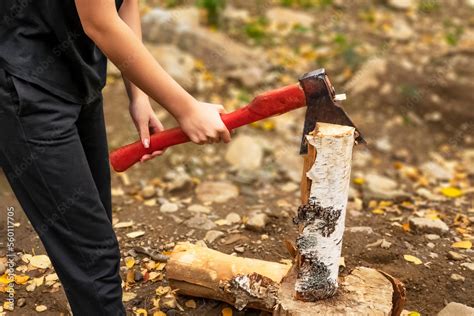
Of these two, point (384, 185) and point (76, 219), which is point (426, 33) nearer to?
point (384, 185)

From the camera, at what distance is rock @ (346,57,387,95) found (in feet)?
18.9

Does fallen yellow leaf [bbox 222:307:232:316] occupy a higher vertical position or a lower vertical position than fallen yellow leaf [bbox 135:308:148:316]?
higher

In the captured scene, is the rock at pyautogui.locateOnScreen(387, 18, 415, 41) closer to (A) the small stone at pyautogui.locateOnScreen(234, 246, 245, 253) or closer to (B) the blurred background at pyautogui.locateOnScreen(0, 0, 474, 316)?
(B) the blurred background at pyautogui.locateOnScreen(0, 0, 474, 316)

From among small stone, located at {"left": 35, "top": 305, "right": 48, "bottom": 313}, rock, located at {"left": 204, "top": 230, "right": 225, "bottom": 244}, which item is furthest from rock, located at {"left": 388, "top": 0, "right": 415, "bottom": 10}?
small stone, located at {"left": 35, "top": 305, "right": 48, "bottom": 313}

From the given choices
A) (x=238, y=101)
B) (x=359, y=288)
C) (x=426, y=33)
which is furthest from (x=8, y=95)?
(x=426, y=33)

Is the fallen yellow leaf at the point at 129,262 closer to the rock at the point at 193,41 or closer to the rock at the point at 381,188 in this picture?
the rock at the point at 381,188

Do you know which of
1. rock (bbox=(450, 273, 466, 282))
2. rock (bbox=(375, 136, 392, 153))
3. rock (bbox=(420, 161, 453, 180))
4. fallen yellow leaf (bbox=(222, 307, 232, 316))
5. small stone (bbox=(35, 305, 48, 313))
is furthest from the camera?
rock (bbox=(375, 136, 392, 153))

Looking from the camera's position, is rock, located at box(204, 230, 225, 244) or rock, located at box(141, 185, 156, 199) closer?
rock, located at box(204, 230, 225, 244)

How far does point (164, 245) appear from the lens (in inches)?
131

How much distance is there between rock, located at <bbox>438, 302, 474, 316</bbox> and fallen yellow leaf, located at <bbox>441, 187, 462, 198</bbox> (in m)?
1.79

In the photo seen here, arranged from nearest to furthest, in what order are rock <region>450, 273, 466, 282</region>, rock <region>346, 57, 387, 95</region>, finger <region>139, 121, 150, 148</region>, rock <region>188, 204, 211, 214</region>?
finger <region>139, 121, 150, 148</region> < rock <region>450, 273, 466, 282</region> < rock <region>188, 204, 211, 214</region> < rock <region>346, 57, 387, 95</region>

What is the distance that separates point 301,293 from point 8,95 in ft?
4.27

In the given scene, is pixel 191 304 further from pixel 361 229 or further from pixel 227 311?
pixel 361 229

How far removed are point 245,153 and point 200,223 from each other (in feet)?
4.88
